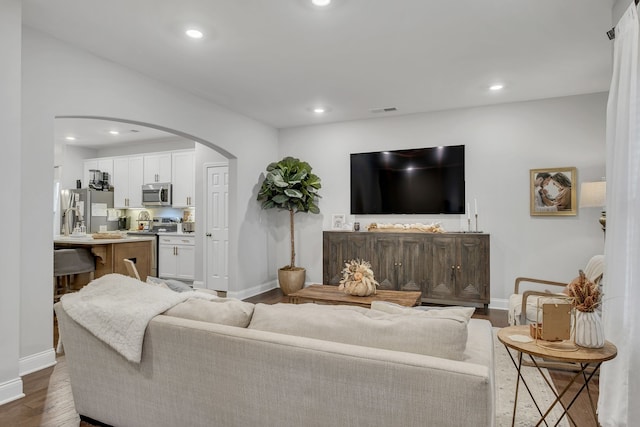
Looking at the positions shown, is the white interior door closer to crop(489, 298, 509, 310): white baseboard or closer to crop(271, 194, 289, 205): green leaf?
crop(271, 194, 289, 205): green leaf

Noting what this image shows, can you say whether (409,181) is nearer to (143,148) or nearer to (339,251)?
(339,251)

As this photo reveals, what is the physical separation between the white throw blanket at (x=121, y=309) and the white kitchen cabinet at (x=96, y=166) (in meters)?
6.74

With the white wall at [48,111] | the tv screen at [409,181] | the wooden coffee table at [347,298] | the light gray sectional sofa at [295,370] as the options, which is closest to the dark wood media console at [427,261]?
the tv screen at [409,181]

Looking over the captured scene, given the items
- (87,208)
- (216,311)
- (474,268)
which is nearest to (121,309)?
(216,311)

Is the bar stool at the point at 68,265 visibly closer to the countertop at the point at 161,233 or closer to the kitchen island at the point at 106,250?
the kitchen island at the point at 106,250

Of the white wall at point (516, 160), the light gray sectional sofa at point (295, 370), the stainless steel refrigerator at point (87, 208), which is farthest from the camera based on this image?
the stainless steel refrigerator at point (87, 208)

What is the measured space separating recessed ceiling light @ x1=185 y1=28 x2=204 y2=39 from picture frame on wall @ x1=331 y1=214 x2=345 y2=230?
341 centimetres

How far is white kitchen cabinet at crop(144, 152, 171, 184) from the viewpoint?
23.7 feet

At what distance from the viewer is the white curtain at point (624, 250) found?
192cm

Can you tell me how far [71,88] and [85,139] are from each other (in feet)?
16.2

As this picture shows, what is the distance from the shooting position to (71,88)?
10.7 feet

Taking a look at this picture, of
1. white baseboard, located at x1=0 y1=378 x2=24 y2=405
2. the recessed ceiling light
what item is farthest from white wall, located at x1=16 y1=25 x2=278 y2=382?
the recessed ceiling light

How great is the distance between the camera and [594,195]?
12.3 ft

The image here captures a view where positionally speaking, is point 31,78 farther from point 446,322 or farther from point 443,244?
point 443,244
